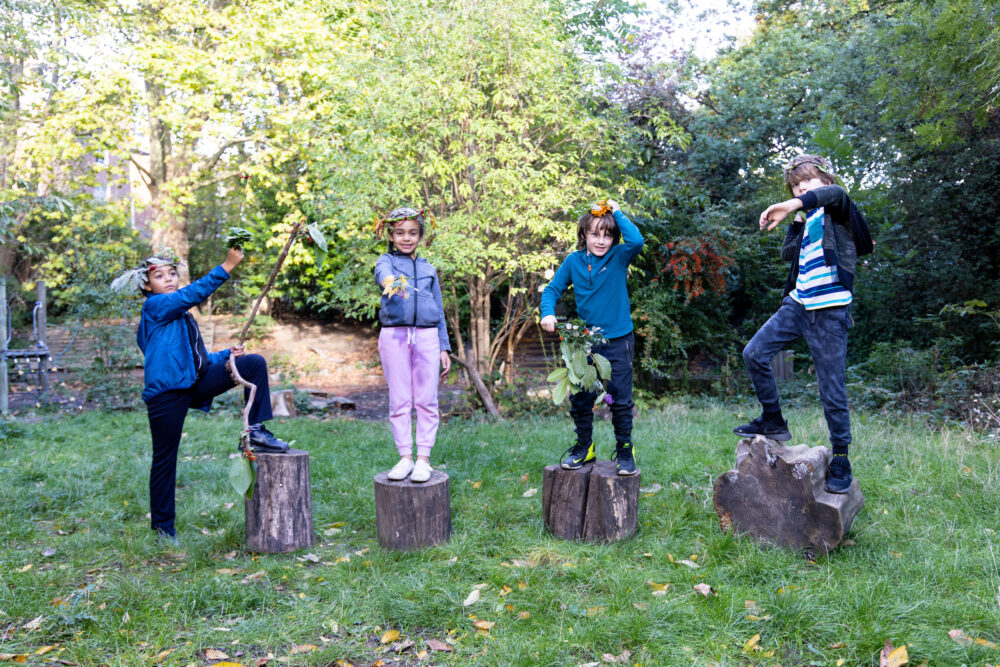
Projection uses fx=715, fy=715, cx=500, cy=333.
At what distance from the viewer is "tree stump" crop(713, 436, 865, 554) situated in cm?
386

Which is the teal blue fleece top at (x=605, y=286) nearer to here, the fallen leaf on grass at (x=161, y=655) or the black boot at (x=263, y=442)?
the black boot at (x=263, y=442)

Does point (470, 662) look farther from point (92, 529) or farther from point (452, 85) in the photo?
point (452, 85)

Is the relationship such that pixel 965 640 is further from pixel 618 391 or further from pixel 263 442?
pixel 263 442

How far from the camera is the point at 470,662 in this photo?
2949 millimetres

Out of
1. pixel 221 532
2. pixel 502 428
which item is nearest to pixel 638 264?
pixel 502 428

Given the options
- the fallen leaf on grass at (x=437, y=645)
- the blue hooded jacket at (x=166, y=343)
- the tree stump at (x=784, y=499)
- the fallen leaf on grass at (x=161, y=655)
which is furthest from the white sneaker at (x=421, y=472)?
the tree stump at (x=784, y=499)

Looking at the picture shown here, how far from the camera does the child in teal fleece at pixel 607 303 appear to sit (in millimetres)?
4320

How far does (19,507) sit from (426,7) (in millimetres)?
6266

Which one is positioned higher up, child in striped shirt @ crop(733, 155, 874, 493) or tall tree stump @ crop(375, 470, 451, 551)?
child in striped shirt @ crop(733, 155, 874, 493)

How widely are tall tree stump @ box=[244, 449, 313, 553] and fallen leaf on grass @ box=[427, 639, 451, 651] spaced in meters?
1.51

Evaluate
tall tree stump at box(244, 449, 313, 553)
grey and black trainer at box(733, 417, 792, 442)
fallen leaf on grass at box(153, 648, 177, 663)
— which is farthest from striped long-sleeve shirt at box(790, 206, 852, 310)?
fallen leaf on grass at box(153, 648, 177, 663)

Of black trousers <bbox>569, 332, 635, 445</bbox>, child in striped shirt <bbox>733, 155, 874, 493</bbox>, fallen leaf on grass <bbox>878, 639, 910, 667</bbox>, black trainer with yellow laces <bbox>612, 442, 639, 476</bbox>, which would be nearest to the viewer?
fallen leaf on grass <bbox>878, 639, 910, 667</bbox>

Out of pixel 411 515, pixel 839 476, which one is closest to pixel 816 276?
pixel 839 476

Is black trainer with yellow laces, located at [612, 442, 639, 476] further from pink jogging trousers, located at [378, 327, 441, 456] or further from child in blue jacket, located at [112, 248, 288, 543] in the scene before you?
child in blue jacket, located at [112, 248, 288, 543]
